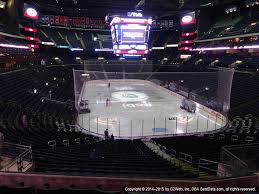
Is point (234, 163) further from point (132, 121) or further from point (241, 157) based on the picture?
point (132, 121)

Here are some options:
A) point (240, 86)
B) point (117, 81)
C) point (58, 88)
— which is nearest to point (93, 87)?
point (117, 81)

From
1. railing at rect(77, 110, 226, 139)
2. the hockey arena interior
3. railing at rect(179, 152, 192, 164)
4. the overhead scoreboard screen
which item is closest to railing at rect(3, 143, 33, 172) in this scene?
the hockey arena interior

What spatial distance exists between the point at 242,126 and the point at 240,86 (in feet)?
46.3

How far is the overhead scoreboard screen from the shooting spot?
29969mm

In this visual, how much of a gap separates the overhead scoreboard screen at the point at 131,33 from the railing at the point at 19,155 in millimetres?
23894

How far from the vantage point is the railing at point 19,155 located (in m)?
7.57

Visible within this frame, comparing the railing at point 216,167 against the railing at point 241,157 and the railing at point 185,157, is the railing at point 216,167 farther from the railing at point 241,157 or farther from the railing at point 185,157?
the railing at point 185,157

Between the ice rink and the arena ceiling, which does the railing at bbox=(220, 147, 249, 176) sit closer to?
the ice rink

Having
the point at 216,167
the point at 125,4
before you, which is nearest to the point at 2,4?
the point at 125,4

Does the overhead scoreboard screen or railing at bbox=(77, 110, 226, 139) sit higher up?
the overhead scoreboard screen

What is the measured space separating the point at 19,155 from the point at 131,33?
25.3 metres

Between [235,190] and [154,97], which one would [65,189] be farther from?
[154,97]

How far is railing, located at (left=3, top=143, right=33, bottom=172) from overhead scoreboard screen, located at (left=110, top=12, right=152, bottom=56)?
78.4ft

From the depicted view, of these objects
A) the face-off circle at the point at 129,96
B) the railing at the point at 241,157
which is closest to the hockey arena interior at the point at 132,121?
the railing at the point at 241,157
